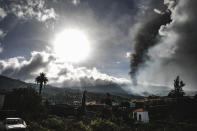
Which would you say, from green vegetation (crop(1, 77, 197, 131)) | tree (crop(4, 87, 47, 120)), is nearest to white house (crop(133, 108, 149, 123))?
green vegetation (crop(1, 77, 197, 131))

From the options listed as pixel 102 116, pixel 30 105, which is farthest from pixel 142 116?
pixel 30 105

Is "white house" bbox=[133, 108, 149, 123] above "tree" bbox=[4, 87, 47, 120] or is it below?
below

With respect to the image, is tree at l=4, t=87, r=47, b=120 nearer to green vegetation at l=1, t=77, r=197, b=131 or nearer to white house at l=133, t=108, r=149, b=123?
green vegetation at l=1, t=77, r=197, b=131

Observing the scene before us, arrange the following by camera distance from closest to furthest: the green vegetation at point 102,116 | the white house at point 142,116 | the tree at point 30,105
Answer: the green vegetation at point 102,116 < the tree at point 30,105 < the white house at point 142,116

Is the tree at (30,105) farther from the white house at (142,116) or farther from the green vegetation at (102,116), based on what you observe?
the white house at (142,116)

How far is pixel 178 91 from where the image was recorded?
2675 inches

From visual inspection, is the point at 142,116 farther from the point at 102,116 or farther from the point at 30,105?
the point at 30,105

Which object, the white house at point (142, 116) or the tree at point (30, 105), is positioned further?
the white house at point (142, 116)

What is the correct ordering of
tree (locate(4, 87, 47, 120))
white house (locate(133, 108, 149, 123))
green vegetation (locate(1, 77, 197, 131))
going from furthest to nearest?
white house (locate(133, 108, 149, 123)) → tree (locate(4, 87, 47, 120)) → green vegetation (locate(1, 77, 197, 131))

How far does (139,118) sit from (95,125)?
26.6 m

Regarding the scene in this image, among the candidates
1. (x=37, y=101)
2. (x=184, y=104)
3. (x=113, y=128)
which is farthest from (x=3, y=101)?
(x=184, y=104)

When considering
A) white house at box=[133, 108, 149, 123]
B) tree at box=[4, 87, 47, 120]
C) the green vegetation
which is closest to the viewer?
the green vegetation

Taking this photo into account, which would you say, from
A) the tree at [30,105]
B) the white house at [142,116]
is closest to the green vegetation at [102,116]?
the tree at [30,105]

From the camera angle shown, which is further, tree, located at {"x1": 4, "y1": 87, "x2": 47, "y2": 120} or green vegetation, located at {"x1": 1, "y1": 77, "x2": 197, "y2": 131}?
tree, located at {"x1": 4, "y1": 87, "x2": 47, "y2": 120}
